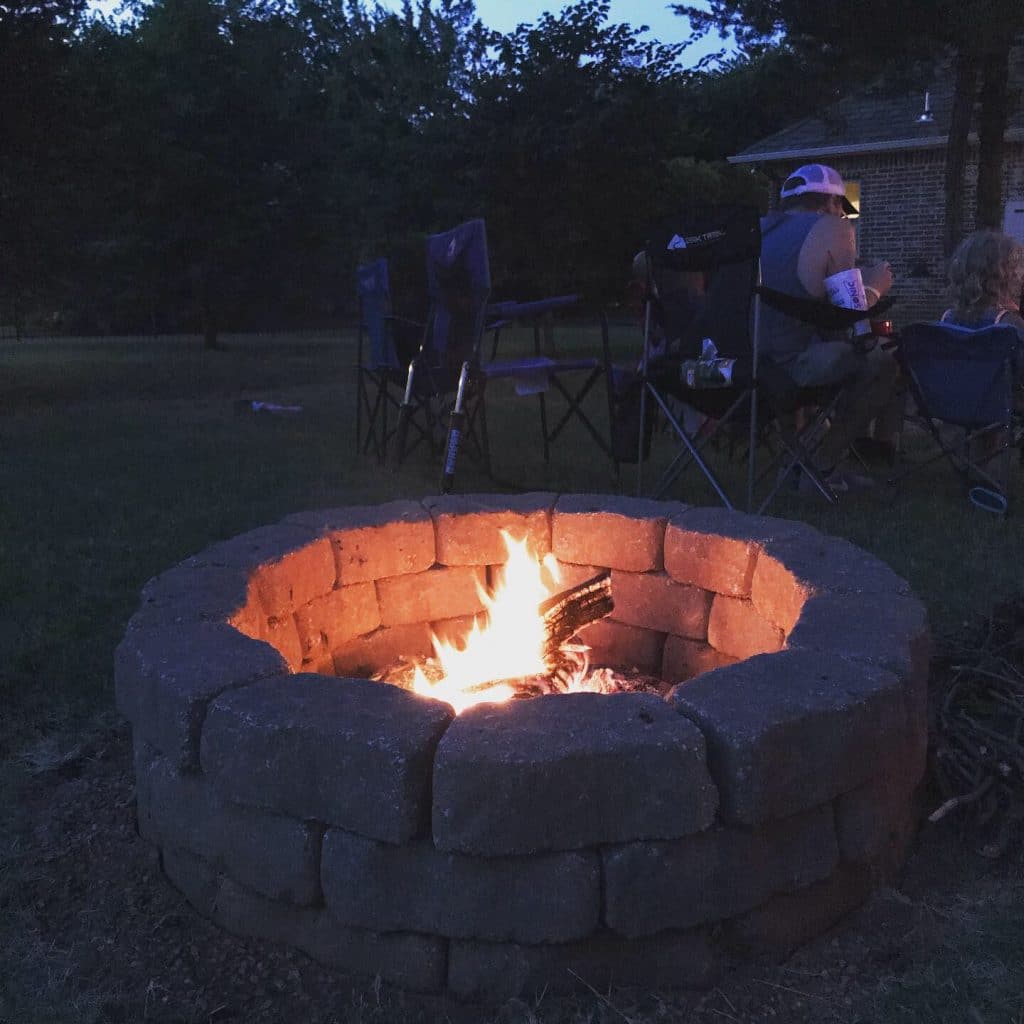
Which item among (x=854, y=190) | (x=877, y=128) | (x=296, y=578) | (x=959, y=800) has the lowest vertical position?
(x=959, y=800)

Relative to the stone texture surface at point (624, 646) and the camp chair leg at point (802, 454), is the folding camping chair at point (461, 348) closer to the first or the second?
the camp chair leg at point (802, 454)

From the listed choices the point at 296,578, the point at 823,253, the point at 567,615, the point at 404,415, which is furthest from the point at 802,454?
the point at 296,578

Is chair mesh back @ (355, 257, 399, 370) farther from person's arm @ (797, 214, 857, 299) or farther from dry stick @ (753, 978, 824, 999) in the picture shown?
dry stick @ (753, 978, 824, 999)

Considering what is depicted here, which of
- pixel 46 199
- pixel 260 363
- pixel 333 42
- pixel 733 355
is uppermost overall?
pixel 333 42

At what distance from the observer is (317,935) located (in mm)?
1969

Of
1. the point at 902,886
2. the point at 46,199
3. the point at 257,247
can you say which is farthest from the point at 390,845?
the point at 257,247

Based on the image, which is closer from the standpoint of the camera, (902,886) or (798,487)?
(902,886)

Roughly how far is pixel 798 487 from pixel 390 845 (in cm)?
446

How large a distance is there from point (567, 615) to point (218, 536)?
243 centimetres

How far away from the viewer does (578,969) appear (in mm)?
1866

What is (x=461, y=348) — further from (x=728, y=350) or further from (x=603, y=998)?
(x=603, y=998)

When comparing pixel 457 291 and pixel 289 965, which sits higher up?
pixel 457 291

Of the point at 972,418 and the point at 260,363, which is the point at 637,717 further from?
the point at 260,363

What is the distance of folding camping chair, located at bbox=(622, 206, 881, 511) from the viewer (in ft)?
15.4
